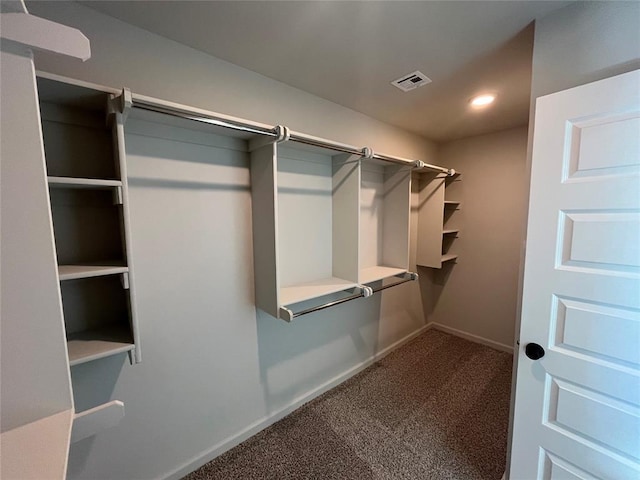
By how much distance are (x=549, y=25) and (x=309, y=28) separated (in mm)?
1136

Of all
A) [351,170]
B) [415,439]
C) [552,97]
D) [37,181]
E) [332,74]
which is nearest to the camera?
[37,181]

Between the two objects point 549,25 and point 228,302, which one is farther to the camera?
point 228,302

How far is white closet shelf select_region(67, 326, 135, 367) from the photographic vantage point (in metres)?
1.09

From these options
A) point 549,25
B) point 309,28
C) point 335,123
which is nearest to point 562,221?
point 549,25

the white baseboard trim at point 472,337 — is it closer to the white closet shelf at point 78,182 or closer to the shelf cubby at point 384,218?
the shelf cubby at point 384,218

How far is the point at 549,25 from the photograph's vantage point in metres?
1.27

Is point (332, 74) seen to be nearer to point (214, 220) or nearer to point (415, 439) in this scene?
point (214, 220)

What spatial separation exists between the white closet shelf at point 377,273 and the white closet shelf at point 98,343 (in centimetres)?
157

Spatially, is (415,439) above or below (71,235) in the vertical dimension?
below

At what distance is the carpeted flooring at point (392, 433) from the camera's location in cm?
170

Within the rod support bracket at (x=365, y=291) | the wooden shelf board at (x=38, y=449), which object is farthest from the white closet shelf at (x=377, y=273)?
the wooden shelf board at (x=38, y=449)

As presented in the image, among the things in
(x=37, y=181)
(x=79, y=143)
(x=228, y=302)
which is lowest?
(x=228, y=302)

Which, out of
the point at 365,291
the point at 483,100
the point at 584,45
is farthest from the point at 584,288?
the point at 483,100

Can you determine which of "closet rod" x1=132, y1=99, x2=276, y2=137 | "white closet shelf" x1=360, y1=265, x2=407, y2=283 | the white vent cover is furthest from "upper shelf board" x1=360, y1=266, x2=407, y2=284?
the white vent cover
